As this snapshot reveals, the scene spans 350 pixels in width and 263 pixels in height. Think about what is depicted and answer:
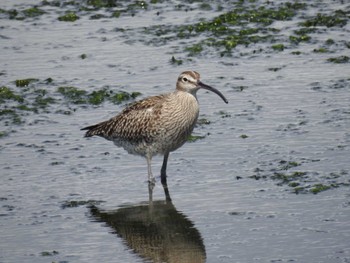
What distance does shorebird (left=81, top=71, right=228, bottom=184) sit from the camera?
13.2 meters

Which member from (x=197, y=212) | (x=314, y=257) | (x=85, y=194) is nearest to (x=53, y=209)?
(x=85, y=194)

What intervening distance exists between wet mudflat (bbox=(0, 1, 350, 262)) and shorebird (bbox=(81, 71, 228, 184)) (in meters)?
0.35

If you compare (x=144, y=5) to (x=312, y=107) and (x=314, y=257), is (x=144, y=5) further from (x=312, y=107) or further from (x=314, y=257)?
(x=314, y=257)

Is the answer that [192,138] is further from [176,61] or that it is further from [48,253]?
[48,253]

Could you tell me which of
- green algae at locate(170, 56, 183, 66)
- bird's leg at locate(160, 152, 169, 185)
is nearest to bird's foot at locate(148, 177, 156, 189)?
bird's leg at locate(160, 152, 169, 185)

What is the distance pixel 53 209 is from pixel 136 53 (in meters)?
6.63

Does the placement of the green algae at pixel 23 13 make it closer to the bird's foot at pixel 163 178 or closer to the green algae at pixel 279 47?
the green algae at pixel 279 47

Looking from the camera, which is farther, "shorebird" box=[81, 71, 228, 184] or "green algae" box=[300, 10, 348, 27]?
"green algae" box=[300, 10, 348, 27]

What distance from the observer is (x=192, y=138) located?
14531 millimetres

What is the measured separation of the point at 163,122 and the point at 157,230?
1918 mm

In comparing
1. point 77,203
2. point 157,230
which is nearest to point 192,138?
point 77,203

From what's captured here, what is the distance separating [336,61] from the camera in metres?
17.4

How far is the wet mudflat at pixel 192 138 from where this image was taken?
11211mm

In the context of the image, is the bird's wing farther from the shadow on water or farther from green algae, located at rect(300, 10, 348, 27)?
green algae, located at rect(300, 10, 348, 27)
